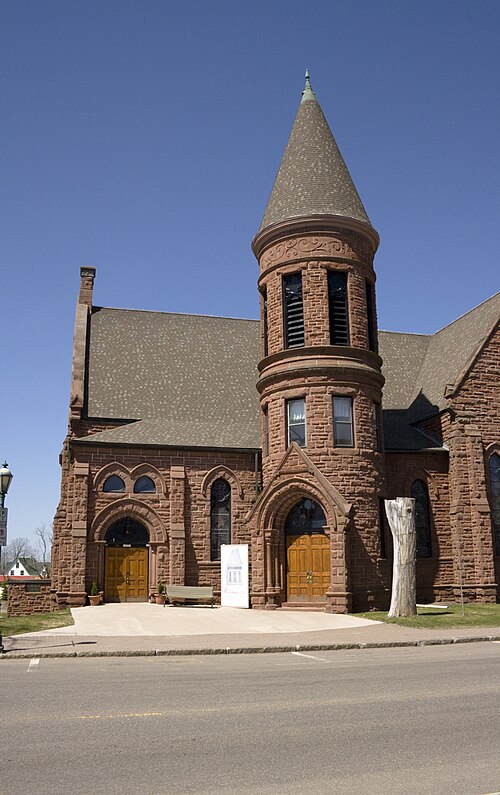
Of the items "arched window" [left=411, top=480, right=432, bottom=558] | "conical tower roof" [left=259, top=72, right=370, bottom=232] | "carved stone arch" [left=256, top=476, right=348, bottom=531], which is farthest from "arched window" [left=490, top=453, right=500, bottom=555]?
"conical tower roof" [left=259, top=72, right=370, bottom=232]

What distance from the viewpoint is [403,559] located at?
925 inches

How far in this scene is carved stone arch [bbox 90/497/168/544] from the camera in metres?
Answer: 30.0

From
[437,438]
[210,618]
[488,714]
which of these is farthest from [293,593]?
[488,714]

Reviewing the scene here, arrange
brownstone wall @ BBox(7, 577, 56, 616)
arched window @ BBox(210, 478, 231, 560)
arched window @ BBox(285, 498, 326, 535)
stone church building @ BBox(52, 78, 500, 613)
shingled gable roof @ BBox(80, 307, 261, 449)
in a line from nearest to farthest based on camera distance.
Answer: arched window @ BBox(285, 498, 326, 535) < stone church building @ BBox(52, 78, 500, 613) < brownstone wall @ BBox(7, 577, 56, 616) < arched window @ BBox(210, 478, 231, 560) < shingled gable roof @ BBox(80, 307, 261, 449)

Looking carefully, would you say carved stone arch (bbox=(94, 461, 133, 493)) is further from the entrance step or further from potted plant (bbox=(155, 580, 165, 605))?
the entrance step

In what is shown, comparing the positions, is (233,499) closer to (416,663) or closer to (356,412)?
(356,412)

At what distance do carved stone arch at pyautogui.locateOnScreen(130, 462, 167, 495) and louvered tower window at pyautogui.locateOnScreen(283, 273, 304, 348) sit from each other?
25.4ft

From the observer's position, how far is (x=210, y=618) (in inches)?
944

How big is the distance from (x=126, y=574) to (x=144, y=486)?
11.9 feet

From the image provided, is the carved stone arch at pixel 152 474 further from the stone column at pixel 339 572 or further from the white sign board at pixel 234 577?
the stone column at pixel 339 572

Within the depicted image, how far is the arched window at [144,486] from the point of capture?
102ft

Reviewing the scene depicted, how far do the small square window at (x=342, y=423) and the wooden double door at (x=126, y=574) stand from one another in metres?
9.60

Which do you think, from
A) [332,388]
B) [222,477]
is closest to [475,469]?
[332,388]

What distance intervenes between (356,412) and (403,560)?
20.6 feet
